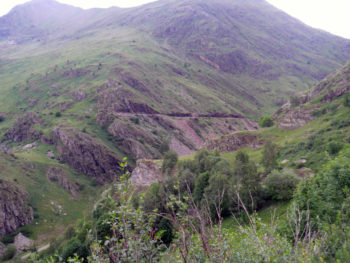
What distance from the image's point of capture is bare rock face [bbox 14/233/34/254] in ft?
162

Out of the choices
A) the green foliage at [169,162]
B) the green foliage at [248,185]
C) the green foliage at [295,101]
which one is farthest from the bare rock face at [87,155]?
the green foliage at [248,185]

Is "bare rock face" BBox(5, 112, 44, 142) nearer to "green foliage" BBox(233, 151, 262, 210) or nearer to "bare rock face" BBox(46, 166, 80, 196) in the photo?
"bare rock face" BBox(46, 166, 80, 196)

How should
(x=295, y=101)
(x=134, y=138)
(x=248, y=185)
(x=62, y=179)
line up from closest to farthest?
(x=248, y=185) → (x=295, y=101) → (x=62, y=179) → (x=134, y=138)

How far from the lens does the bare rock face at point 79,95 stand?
425ft

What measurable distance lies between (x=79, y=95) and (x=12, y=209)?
3359 inches

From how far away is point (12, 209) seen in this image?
5741 cm

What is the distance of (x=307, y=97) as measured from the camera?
222 ft

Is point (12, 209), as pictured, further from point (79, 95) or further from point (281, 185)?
point (79, 95)

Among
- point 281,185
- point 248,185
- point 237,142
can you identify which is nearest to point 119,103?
point 237,142

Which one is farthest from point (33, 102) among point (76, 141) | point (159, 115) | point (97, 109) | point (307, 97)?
point (307, 97)

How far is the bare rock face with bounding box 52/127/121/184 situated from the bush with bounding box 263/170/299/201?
70.3m

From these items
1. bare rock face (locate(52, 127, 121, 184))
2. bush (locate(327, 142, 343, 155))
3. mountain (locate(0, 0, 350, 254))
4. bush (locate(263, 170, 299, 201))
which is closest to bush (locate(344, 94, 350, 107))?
bush (locate(327, 142, 343, 155))

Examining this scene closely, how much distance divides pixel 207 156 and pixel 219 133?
301ft

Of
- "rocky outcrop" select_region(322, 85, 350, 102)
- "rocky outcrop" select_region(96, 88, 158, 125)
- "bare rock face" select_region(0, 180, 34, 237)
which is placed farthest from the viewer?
"rocky outcrop" select_region(96, 88, 158, 125)
